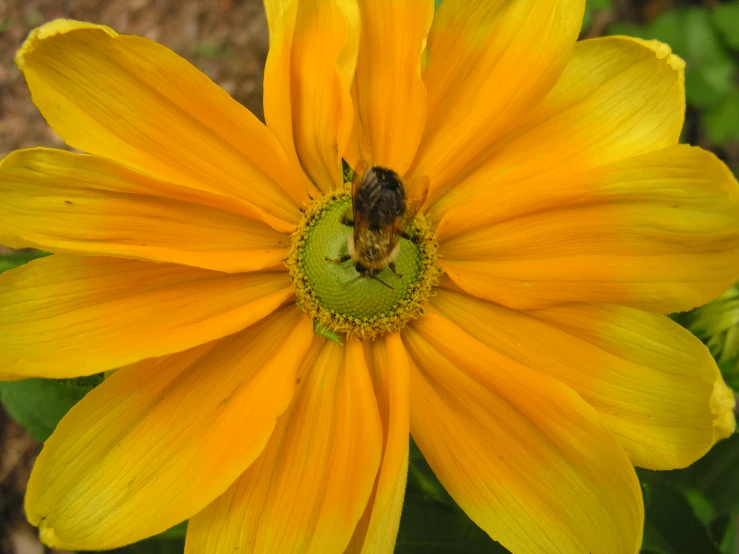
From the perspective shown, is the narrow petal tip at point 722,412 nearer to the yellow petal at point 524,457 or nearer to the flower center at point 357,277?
the yellow petal at point 524,457

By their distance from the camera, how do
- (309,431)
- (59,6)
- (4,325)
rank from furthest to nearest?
(59,6), (309,431), (4,325)

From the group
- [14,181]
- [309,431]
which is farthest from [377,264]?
[14,181]

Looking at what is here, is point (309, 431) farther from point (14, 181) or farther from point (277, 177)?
point (14, 181)

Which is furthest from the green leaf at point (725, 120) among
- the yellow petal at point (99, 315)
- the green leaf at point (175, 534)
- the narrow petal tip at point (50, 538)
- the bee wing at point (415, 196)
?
the narrow petal tip at point (50, 538)

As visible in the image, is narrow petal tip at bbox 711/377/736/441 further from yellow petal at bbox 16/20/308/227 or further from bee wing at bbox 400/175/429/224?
yellow petal at bbox 16/20/308/227

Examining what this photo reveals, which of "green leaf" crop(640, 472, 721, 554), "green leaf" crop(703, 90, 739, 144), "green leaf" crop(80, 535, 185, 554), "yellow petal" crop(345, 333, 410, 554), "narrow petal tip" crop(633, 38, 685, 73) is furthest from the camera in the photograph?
"green leaf" crop(703, 90, 739, 144)

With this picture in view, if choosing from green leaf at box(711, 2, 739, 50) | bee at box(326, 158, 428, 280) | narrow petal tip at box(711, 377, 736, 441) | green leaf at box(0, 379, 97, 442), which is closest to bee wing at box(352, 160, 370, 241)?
bee at box(326, 158, 428, 280)

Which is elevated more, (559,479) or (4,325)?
(4,325)
